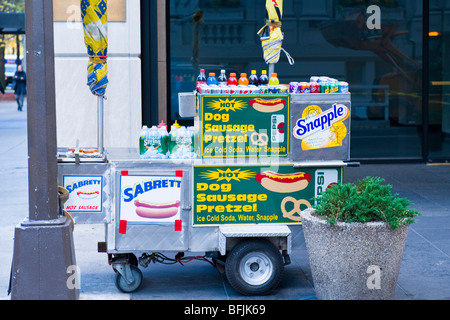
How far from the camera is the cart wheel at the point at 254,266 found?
6.61 m

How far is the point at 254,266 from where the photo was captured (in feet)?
22.0

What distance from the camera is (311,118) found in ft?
22.2

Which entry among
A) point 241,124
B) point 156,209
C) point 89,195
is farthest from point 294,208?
point 89,195

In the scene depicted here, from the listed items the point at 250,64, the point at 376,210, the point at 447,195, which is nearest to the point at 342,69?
the point at 250,64

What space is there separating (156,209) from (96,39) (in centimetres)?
201

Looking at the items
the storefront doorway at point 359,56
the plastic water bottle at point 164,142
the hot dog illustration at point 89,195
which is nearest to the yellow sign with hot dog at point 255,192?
the plastic water bottle at point 164,142

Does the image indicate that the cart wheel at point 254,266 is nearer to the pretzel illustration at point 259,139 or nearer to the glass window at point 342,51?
the pretzel illustration at point 259,139

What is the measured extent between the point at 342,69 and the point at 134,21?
400 centimetres

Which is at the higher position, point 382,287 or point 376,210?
point 376,210

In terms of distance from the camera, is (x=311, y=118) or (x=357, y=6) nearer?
(x=311, y=118)

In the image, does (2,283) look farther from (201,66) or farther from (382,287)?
(201,66)

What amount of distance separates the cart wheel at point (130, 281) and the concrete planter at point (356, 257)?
5.42 feet

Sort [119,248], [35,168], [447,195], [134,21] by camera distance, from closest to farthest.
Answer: [35,168]
[119,248]
[447,195]
[134,21]

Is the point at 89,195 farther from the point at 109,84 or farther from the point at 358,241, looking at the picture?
the point at 109,84
